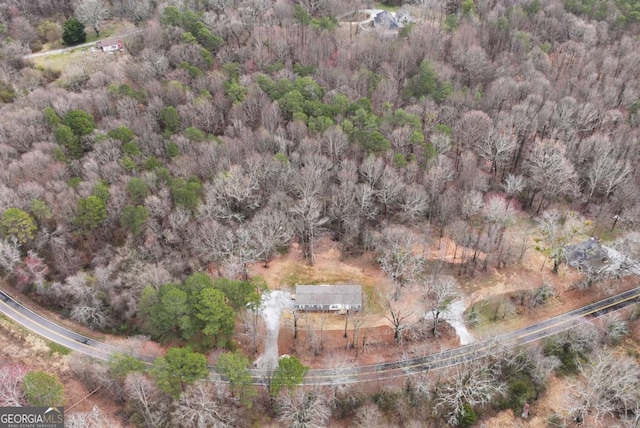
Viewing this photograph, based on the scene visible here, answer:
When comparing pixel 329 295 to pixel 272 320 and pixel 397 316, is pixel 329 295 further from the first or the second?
pixel 397 316

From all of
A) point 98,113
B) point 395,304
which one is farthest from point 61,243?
point 395,304

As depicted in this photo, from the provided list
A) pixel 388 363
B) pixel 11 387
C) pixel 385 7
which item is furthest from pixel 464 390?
pixel 385 7

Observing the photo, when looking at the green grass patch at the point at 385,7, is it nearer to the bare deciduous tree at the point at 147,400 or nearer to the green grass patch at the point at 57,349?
the green grass patch at the point at 57,349

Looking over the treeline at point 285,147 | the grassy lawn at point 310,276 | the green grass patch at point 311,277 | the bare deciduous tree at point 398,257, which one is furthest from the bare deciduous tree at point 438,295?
the grassy lawn at point 310,276

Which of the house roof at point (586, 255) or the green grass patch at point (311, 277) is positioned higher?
the house roof at point (586, 255)

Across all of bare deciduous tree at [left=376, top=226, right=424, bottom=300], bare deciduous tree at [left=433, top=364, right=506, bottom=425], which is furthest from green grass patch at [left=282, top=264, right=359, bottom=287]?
bare deciduous tree at [left=433, top=364, right=506, bottom=425]
